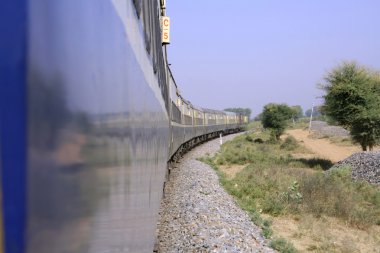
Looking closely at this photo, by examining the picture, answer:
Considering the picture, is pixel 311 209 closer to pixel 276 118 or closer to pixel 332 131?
pixel 276 118

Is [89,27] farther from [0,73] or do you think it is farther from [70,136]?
[0,73]

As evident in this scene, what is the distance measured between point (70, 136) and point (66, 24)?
→ 31 cm

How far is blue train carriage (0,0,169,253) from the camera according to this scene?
1005 mm

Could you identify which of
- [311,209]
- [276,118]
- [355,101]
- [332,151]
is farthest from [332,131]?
[311,209]

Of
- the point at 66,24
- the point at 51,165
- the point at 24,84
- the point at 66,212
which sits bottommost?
the point at 66,212

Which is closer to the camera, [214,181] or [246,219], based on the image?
[246,219]

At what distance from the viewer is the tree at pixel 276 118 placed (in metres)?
53.1

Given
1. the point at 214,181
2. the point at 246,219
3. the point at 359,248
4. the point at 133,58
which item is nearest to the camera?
the point at 133,58

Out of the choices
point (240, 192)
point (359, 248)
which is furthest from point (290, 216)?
point (359, 248)

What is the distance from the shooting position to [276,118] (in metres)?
53.1

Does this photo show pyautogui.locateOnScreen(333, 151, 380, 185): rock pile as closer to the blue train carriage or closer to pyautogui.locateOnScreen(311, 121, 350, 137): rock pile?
the blue train carriage

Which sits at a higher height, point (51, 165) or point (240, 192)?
point (51, 165)

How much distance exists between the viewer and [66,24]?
1305 mm

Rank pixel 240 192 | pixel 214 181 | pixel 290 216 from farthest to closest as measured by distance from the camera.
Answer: pixel 214 181
pixel 240 192
pixel 290 216
